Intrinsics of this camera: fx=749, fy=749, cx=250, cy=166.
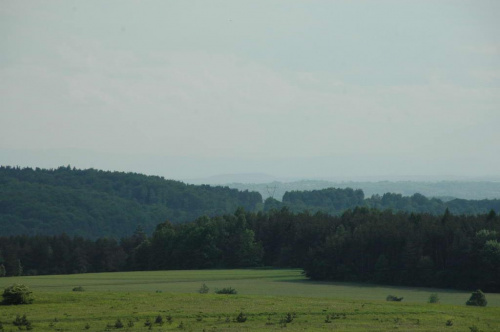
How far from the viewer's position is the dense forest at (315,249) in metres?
102

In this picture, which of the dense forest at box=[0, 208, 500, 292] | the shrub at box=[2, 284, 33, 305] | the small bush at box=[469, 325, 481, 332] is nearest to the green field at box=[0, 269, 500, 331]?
the small bush at box=[469, 325, 481, 332]

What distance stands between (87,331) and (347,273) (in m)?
65.7

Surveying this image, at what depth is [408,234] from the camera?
363 ft

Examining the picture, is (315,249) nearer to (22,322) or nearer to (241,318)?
(241,318)

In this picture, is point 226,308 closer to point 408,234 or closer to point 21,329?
point 21,329

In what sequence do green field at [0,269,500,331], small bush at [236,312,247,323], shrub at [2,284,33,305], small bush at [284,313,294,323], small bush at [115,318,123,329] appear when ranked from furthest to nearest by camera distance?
shrub at [2,284,33,305] → small bush at [284,313,294,323] → small bush at [236,312,247,323] → green field at [0,269,500,331] → small bush at [115,318,123,329]

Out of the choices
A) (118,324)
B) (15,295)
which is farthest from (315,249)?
(118,324)

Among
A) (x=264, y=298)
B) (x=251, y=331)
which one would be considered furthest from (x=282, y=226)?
(x=251, y=331)

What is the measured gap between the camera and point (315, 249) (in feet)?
382

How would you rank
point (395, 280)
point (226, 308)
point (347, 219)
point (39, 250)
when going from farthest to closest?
1. point (39, 250)
2. point (347, 219)
3. point (395, 280)
4. point (226, 308)

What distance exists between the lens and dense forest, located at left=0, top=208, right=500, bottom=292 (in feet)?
335

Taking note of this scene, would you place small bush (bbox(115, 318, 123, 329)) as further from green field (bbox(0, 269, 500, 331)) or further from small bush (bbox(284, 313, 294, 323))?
small bush (bbox(284, 313, 294, 323))

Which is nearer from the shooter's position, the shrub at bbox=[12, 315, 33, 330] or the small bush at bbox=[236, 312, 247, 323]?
the shrub at bbox=[12, 315, 33, 330]

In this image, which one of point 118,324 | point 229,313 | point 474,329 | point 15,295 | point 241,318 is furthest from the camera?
point 15,295
